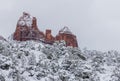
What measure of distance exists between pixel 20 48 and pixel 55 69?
229 inches

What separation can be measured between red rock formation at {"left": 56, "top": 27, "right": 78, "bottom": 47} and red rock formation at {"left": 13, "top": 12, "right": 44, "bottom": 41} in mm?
2815

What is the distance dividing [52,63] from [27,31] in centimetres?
1156

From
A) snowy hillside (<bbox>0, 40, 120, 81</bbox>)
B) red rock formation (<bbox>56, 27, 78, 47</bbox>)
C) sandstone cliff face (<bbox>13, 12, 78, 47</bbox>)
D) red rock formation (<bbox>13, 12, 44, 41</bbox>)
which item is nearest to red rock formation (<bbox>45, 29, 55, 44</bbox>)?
sandstone cliff face (<bbox>13, 12, 78, 47</bbox>)

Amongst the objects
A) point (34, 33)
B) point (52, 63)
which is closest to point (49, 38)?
point (34, 33)

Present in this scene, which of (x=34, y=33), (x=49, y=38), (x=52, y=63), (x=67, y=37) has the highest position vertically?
(x=34, y=33)

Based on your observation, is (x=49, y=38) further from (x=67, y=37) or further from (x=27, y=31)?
(x=27, y=31)

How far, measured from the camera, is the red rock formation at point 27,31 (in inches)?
2842

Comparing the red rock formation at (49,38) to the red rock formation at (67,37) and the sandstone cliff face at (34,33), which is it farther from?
the red rock formation at (67,37)

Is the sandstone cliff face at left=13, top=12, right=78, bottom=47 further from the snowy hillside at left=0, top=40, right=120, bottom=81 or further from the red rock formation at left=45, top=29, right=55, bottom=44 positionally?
the snowy hillside at left=0, top=40, right=120, bottom=81

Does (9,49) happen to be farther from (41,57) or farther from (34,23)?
(34,23)

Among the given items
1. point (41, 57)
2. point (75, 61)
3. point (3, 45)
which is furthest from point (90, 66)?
point (3, 45)

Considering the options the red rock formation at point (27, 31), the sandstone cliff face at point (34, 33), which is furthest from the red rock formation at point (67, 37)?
the red rock formation at point (27, 31)

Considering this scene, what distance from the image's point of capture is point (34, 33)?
72.6 m

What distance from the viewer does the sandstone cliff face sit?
72.2 m
